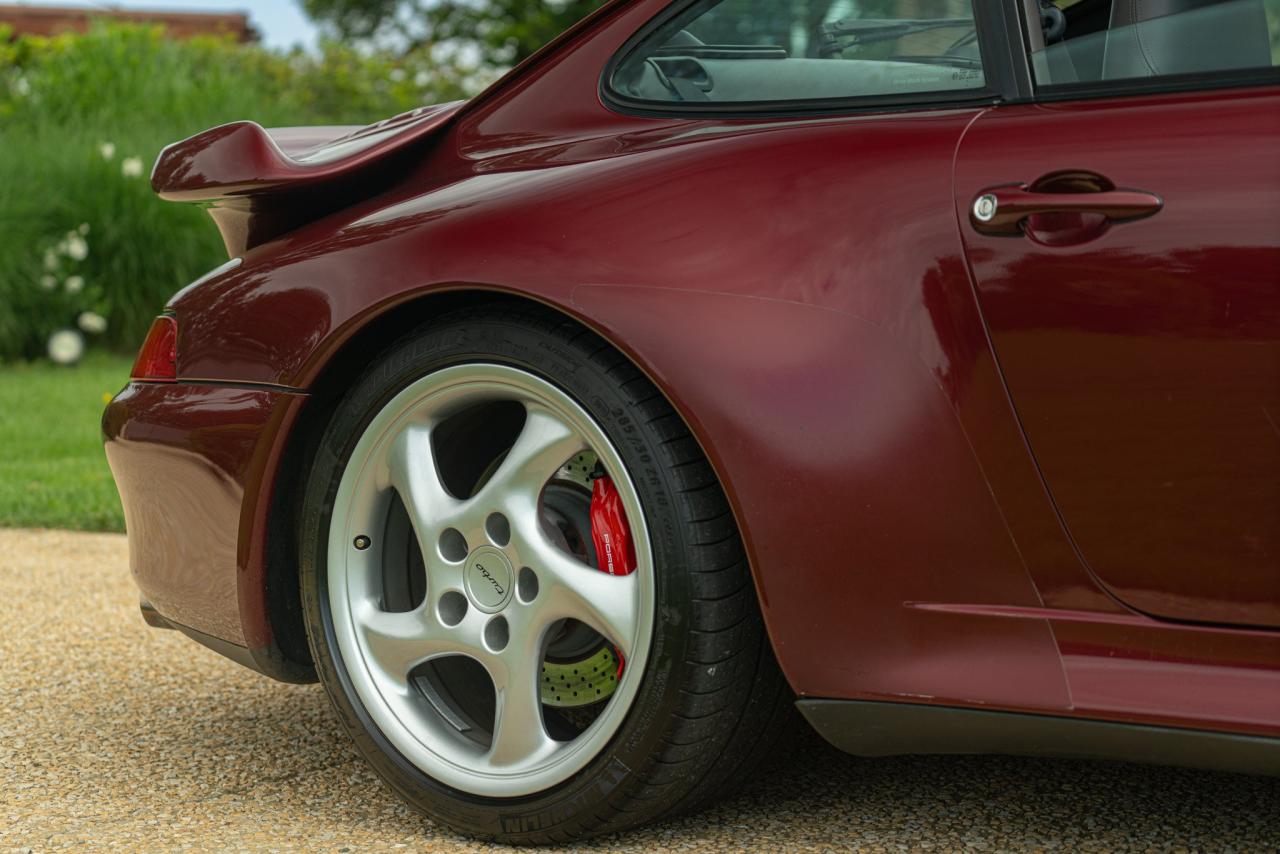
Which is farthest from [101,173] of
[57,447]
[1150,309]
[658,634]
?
[1150,309]

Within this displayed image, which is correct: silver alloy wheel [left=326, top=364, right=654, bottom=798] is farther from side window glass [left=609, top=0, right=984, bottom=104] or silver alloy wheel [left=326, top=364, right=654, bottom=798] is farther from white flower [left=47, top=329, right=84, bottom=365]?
white flower [left=47, top=329, right=84, bottom=365]

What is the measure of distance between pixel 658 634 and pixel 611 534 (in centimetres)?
19

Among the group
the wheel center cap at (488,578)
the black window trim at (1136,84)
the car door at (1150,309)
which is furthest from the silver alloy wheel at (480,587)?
the black window trim at (1136,84)

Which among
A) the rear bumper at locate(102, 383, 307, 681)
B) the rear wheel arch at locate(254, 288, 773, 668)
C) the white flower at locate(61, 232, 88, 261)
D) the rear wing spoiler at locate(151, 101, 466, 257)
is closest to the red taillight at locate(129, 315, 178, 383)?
the rear bumper at locate(102, 383, 307, 681)

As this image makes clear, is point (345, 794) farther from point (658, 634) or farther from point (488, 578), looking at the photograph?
point (658, 634)

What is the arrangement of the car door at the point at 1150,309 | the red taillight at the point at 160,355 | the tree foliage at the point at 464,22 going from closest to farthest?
the car door at the point at 1150,309
the red taillight at the point at 160,355
the tree foliage at the point at 464,22

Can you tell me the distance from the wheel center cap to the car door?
32.1 inches

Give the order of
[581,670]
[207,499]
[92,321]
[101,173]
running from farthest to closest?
[101,173]
[92,321]
[207,499]
[581,670]

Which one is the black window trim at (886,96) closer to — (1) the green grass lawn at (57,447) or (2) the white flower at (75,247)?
(1) the green grass lawn at (57,447)

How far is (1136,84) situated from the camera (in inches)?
72.2

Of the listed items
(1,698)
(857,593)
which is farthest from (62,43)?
(857,593)

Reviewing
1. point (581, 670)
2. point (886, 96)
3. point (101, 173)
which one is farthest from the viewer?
point (101, 173)

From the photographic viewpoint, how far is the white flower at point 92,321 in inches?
360

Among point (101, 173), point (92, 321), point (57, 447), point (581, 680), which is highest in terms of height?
point (101, 173)
